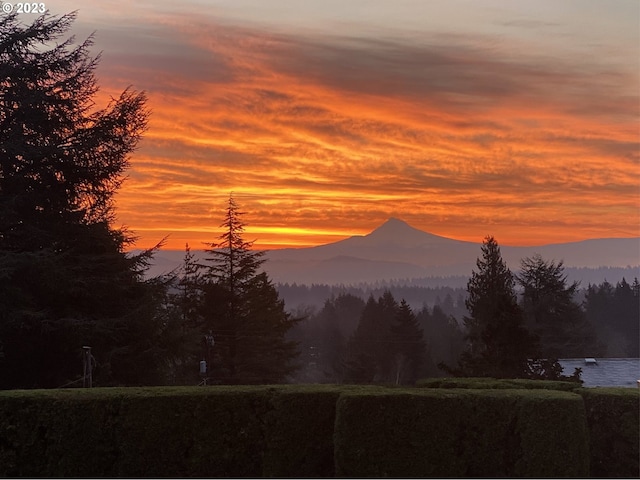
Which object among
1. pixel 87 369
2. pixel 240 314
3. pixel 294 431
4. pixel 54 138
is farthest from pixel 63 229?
pixel 240 314

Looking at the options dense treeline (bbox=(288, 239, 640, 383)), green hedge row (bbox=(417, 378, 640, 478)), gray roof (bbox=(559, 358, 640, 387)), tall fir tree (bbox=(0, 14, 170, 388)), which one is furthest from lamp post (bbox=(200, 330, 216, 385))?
green hedge row (bbox=(417, 378, 640, 478))

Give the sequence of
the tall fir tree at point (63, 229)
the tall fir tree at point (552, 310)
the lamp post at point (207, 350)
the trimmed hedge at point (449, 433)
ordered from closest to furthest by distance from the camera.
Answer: the trimmed hedge at point (449, 433)
the tall fir tree at point (63, 229)
the lamp post at point (207, 350)
the tall fir tree at point (552, 310)

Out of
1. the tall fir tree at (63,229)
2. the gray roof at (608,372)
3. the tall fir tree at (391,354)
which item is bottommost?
the tall fir tree at (391,354)

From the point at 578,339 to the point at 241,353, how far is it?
990 inches

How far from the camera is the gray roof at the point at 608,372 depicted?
25000 mm

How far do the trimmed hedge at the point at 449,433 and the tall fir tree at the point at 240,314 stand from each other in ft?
104

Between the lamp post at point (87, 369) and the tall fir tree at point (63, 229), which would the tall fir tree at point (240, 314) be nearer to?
the tall fir tree at point (63, 229)

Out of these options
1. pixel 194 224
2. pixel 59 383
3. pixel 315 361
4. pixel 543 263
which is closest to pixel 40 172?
pixel 59 383

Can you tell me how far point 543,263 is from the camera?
5141 centimetres

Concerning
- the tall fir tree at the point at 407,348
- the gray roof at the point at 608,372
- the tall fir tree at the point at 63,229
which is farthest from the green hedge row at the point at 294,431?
the tall fir tree at the point at 407,348

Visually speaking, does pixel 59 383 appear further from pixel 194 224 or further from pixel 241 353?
pixel 241 353

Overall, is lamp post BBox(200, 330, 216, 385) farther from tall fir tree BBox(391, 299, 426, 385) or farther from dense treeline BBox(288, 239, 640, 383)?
tall fir tree BBox(391, 299, 426, 385)

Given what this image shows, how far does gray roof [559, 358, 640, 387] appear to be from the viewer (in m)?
25.0

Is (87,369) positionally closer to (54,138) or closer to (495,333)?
(54,138)
